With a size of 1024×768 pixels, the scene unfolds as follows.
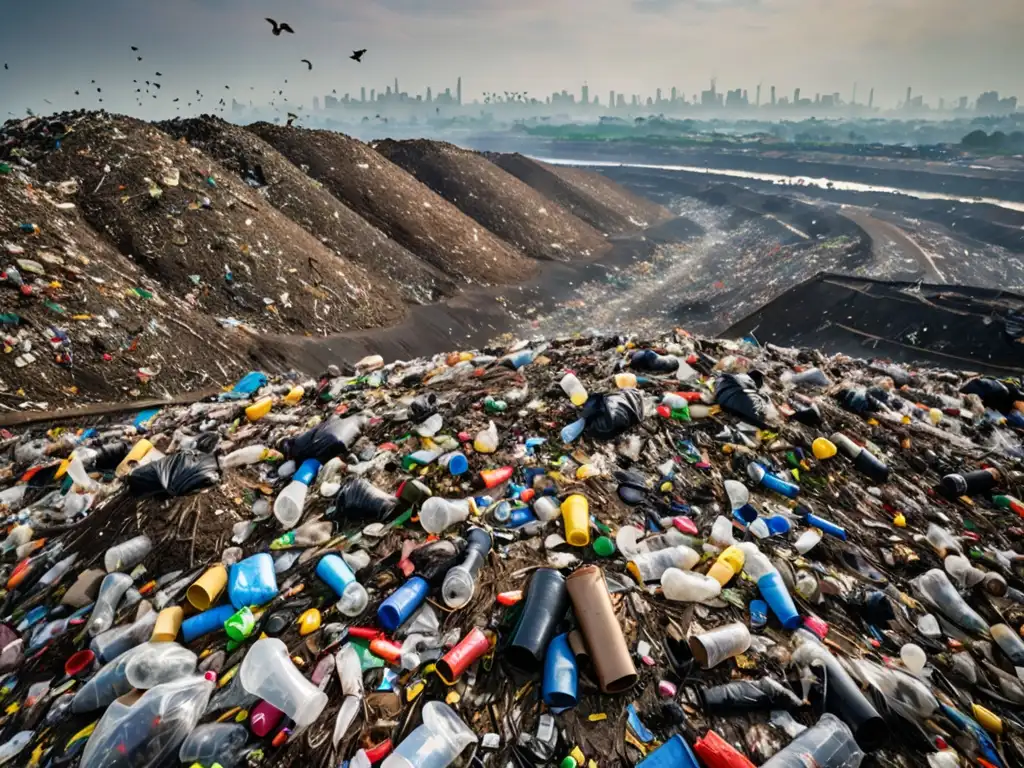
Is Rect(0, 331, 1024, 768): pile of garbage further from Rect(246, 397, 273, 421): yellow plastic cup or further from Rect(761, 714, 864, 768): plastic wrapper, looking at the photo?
Rect(246, 397, 273, 421): yellow plastic cup

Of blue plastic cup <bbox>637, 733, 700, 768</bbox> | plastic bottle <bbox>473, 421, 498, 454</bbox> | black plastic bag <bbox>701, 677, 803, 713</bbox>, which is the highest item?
plastic bottle <bbox>473, 421, 498, 454</bbox>

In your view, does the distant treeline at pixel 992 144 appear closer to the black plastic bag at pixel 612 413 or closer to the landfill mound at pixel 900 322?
the landfill mound at pixel 900 322

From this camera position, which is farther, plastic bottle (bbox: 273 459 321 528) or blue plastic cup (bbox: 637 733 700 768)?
plastic bottle (bbox: 273 459 321 528)

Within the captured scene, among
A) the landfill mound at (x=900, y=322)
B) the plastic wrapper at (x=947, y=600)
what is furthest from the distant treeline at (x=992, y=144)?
the plastic wrapper at (x=947, y=600)

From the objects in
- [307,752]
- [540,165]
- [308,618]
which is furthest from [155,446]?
[540,165]

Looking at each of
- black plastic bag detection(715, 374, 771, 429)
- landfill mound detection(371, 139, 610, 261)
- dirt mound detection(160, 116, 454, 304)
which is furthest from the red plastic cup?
landfill mound detection(371, 139, 610, 261)
